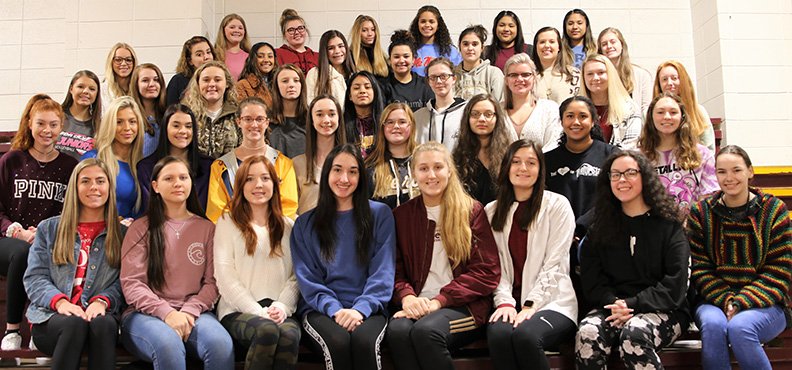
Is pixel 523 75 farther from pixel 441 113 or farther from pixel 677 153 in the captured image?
pixel 677 153

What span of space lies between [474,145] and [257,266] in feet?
4.41

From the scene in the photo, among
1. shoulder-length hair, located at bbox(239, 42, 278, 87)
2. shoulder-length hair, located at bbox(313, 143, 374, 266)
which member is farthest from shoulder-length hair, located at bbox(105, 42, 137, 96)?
shoulder-length hair, located at bbox(313, 143, 374, 266)

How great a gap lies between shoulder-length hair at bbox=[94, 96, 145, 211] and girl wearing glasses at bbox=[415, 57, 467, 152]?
1.58m

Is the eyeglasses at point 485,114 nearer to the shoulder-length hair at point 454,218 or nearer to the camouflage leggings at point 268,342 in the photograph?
the shoulder-length hair at point 454,218

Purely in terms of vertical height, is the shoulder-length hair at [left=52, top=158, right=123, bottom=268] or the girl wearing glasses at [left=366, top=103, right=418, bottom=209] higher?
the girl wearing glasses at [left=366, top=103, right=418, bottom=209]

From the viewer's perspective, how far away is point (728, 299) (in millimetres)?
3238

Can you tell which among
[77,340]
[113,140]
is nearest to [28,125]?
[113,140]

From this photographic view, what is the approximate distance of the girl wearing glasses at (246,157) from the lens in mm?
3863

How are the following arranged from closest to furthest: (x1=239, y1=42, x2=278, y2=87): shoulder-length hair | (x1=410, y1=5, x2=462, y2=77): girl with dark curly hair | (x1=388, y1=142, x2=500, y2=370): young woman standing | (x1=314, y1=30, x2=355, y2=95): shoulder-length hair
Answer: (x1=388, y1=142, x2=500, y2=370): young woman standing → (x1=314, y1=30, x2=355, y2=95): shoulder-length hair → (x1=239, y1=42, x2=278, y2=87): shoulder-length hair → (x1=410, y1=5, x2=462, y2=77): girl with dark curly hair

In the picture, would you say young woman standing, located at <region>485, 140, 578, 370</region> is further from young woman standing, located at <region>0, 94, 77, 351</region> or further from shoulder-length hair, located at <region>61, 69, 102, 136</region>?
shoulder-length hair, located at <region>61, 69, 102, 136</region>

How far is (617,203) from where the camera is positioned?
341 cm

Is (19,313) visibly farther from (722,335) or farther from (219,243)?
(722,335)

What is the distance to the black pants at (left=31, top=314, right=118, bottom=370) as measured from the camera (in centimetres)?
299

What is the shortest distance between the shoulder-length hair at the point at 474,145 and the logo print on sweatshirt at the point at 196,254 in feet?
4.47
